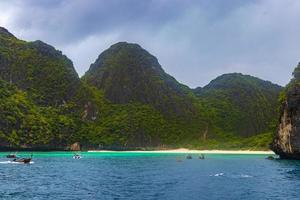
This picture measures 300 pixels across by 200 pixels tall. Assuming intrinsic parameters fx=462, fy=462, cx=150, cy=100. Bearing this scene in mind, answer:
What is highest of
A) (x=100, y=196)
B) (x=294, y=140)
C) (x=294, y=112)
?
(x=294, y=112)

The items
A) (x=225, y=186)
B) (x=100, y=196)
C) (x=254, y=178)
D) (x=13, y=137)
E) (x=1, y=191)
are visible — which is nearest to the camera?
(x=100, y=196)

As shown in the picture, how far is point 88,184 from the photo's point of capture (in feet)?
193

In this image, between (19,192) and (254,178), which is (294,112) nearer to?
(254,178)

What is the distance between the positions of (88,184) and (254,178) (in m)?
23.6

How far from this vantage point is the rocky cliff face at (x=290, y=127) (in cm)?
9959

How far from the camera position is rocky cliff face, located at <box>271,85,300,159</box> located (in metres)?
99.6

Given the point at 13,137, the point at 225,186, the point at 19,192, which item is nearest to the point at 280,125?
the point at 225,186

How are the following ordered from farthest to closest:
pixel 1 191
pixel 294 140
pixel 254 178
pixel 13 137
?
1. pixel 13 137
2. pixel 294 140
3. pixel 254 178
4. pixel 1 191

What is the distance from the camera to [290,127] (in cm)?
10175

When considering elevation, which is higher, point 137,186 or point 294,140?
point 294,140

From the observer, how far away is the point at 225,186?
54969 millimetres

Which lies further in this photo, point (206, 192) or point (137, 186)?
point (137, 186)

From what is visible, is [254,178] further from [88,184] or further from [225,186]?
[88,184]

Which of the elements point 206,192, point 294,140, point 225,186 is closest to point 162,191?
point 206,192
